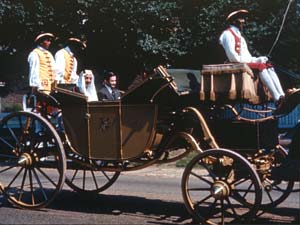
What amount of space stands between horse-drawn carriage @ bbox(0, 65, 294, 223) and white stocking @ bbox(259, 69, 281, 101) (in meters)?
0.26

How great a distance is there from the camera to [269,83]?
20.2ft

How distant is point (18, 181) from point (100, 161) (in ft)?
11.7

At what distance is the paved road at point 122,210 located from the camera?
6301mm

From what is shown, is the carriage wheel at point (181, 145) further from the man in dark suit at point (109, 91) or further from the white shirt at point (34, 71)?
the white shirt at point (34, 71)

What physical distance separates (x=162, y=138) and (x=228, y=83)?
1.07 meters

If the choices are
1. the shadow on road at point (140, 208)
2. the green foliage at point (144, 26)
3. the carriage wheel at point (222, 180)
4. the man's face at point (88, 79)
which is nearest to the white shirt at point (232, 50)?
the carriage wheel at point (222, 180)

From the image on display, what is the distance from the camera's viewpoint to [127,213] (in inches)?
265

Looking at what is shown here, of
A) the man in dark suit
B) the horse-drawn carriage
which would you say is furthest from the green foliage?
the horse-drawn carriage

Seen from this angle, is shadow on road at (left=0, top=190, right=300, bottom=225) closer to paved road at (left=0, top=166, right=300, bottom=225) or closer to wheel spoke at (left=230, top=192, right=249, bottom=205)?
paved road at (left=0, top=166, right=300, bottom=225)

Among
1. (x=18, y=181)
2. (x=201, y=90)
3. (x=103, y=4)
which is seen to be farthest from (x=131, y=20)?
(x=201, y=90)

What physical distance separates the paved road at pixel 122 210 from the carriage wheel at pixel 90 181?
12 centimetres

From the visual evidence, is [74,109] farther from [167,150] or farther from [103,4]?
[103,4]

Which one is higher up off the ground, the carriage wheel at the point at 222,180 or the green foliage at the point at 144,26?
the green foliage at the point at 144,26

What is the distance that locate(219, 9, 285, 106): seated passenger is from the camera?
6172 millimetres
